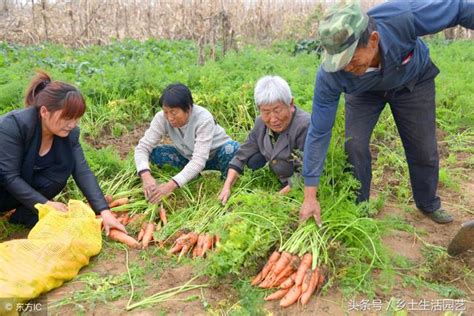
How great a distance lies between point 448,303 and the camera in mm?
2887

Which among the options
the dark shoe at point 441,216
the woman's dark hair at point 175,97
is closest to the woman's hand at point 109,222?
the woman's dark hair at point 175,97

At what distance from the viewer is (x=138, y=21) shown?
1738 cm

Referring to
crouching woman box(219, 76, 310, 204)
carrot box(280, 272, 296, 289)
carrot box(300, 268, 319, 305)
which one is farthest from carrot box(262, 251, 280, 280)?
crouching woman box(219, 76, 310, 204)

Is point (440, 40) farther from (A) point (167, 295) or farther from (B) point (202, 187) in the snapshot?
(A) point (167, 295)

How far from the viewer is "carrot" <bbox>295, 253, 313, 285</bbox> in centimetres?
293

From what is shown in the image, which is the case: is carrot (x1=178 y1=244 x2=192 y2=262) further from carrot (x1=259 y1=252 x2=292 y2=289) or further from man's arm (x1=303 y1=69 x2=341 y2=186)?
man's arm (x1=303 y1=69 x2=341 y2=186)

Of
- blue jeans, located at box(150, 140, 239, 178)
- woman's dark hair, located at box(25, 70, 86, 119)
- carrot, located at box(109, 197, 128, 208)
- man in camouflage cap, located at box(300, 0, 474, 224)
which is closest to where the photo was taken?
man in camouflage cap, located at box(300, 0, 474, 224)

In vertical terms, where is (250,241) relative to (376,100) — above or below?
below

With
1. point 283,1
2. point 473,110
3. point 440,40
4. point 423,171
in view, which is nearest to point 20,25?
point 283,1

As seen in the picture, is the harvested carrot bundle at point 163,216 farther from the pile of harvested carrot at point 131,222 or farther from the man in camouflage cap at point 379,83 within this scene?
the man in camouflage cap at point 379,83

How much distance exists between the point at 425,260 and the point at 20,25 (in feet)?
51.0

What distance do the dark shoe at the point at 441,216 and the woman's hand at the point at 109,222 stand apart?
2.52 meters

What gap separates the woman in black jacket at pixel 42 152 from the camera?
11.1 feet

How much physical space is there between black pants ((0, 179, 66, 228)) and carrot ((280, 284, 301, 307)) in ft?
6.70
